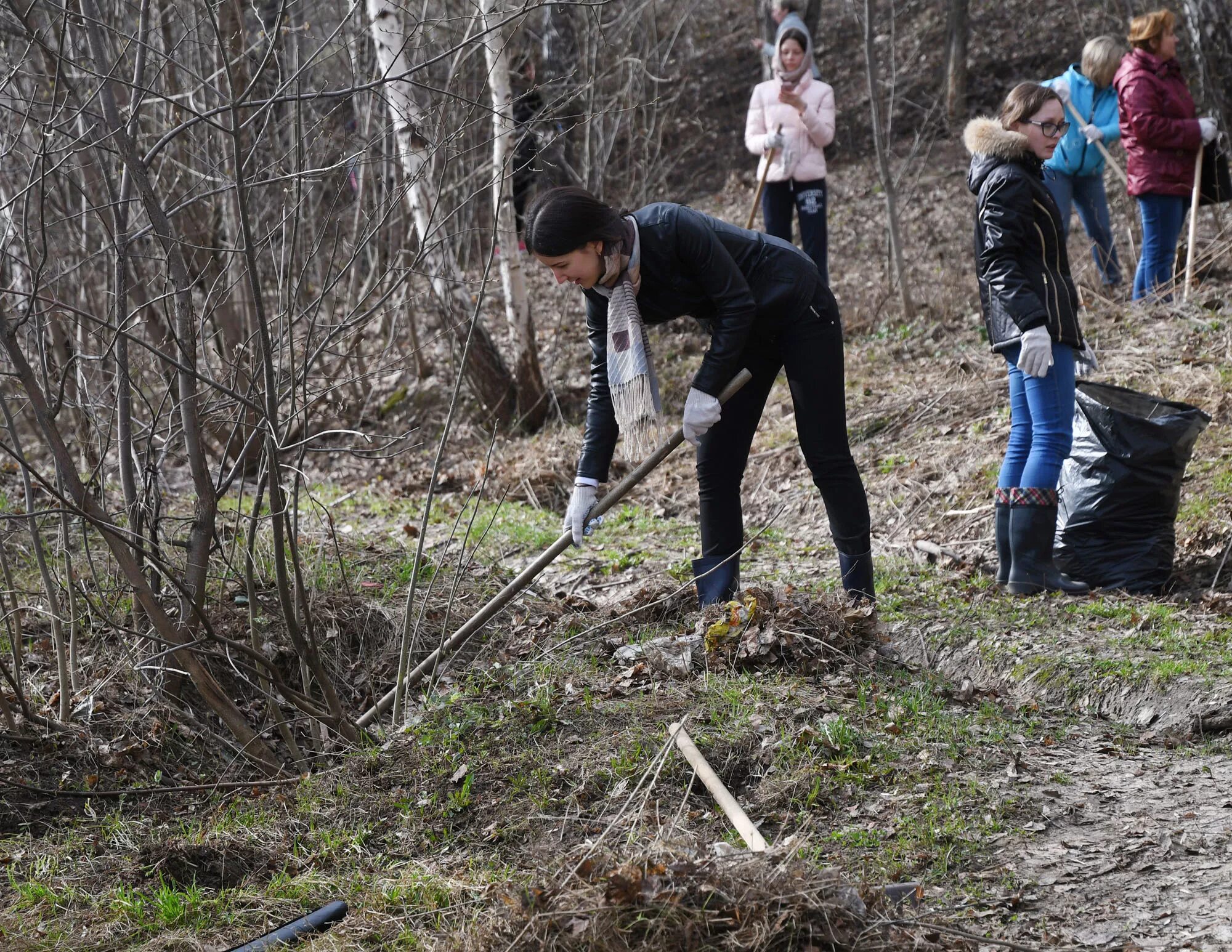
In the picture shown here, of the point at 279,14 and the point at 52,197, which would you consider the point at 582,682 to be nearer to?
the point at 279,14

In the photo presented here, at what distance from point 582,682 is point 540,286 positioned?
29.3 ft

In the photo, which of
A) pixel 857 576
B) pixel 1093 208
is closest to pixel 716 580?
pixel 857 576

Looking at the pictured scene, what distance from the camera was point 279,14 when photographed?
295 centimetres

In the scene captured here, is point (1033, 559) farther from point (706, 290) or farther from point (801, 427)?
point (706, 290)

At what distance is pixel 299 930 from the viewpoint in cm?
277

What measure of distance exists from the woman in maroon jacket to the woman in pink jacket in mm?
2011

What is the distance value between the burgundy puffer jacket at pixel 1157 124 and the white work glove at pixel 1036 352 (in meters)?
3.83

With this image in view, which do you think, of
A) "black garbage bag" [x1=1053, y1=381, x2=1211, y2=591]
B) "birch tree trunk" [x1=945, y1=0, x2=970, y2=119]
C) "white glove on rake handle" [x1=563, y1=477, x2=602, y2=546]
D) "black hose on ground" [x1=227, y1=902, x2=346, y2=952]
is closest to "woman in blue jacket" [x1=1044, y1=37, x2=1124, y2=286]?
"black garbage bag" [x1=1053, y1=381, x2=1211, y2=591]

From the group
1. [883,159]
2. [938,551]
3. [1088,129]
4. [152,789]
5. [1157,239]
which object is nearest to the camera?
[152,789]

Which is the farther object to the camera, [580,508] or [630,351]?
[580,508]

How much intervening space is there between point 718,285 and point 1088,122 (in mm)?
5426

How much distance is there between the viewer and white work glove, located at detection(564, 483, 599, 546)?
3.90 metres

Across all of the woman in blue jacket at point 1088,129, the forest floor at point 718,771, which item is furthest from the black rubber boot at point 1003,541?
the woman in blue jacket at point 1088,129

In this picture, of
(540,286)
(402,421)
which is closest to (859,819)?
(402,421)
